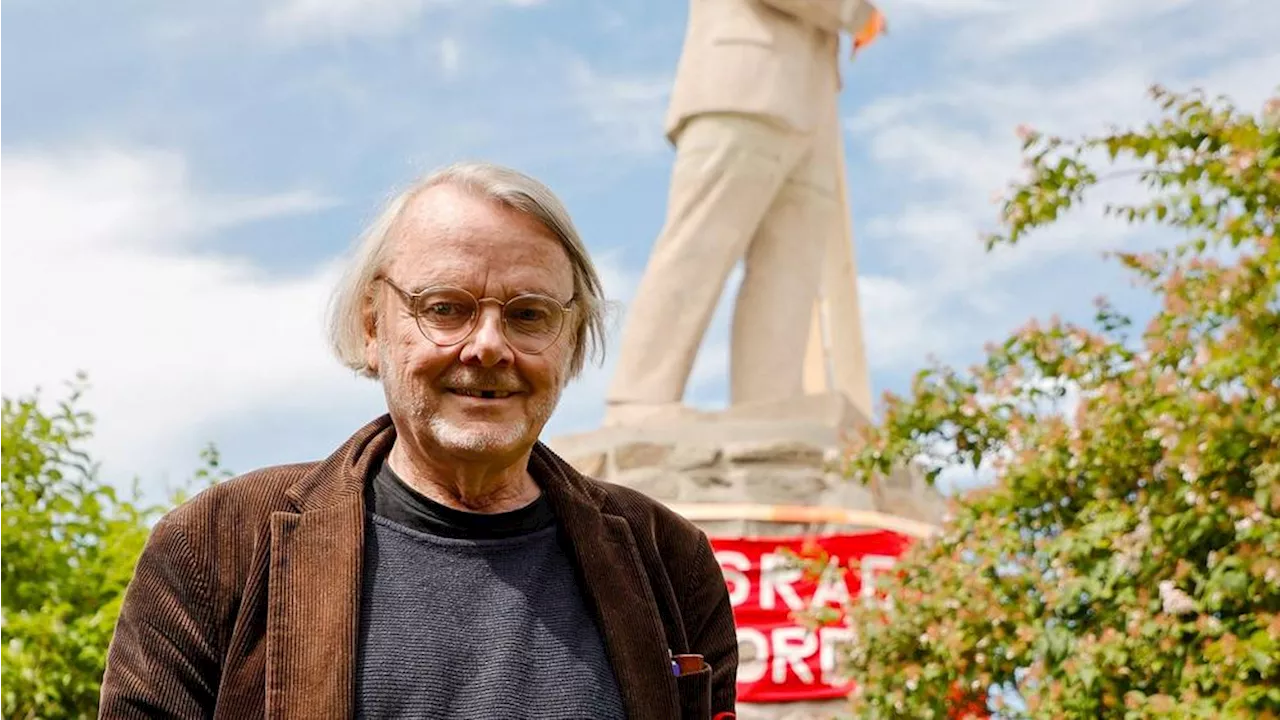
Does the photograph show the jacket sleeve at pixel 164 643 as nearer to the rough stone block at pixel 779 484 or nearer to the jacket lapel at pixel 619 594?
the jacket lapel at pixel 619 594

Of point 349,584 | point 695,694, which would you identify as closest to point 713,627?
Answer: point 695,694

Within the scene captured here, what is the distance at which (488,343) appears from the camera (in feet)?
5.13

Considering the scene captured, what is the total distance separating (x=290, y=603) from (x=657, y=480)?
575 centimetres

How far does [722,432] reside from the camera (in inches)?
291

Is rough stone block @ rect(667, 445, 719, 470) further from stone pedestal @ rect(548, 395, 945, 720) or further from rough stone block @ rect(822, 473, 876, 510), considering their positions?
rough stone block @ rect(822, 473, 876, 510)

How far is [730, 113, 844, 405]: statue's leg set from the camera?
25.2 feet

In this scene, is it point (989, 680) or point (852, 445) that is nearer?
point (989, 680)

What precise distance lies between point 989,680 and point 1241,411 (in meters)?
1.03

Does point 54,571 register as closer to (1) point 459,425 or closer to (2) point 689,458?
(2) point 689,458

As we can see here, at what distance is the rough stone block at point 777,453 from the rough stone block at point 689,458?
9cm

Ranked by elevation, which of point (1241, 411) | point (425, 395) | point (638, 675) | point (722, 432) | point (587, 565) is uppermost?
point (722, 432)

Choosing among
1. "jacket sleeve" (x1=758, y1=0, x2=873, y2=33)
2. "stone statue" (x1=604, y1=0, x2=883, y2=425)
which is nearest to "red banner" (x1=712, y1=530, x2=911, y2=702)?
"stone statue" (x1=604, y1=0, x2=883, y2=425)

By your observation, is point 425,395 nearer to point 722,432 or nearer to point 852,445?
point 852,445

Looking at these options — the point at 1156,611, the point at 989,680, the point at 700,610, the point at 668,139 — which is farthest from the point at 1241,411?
the point at 668,139
